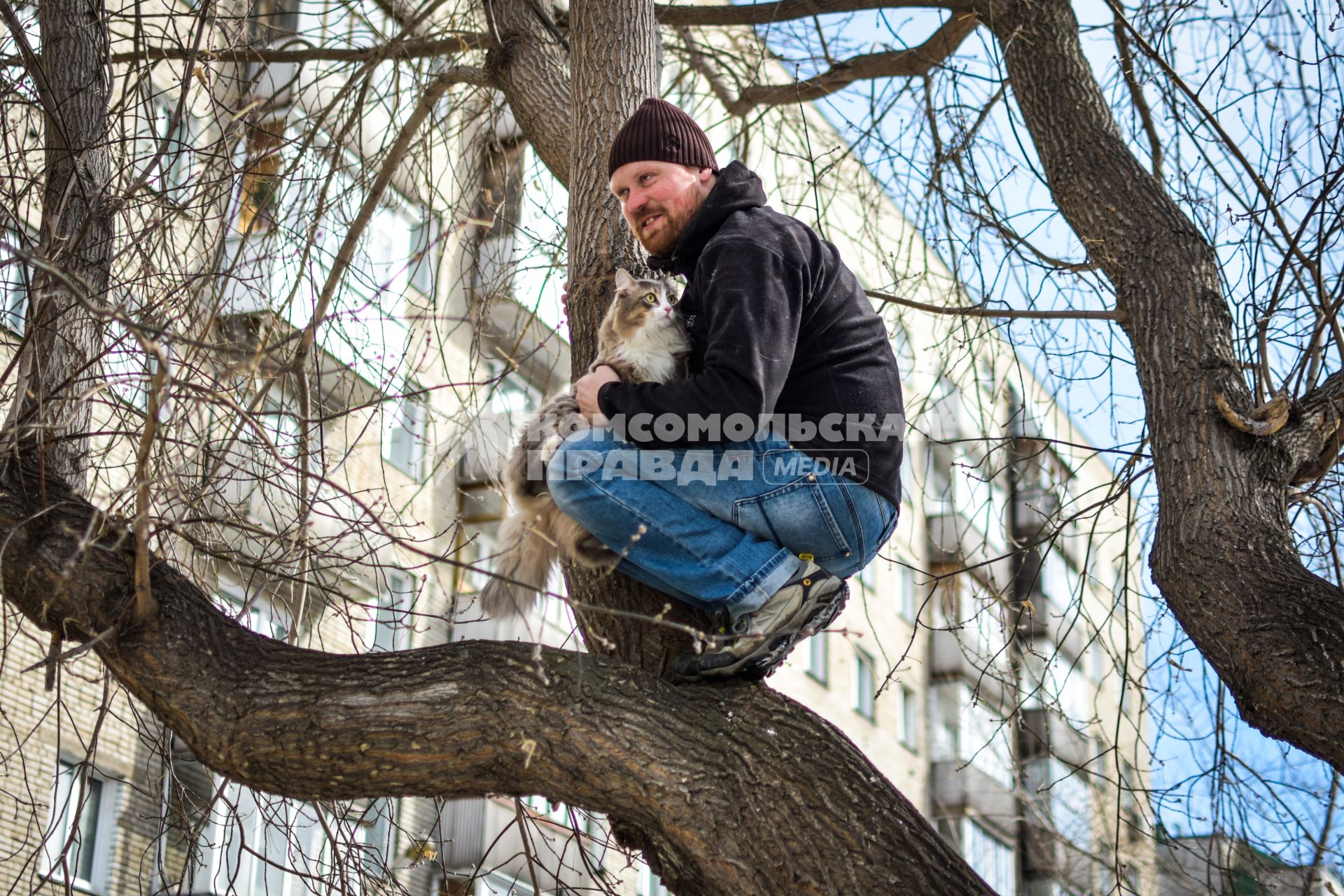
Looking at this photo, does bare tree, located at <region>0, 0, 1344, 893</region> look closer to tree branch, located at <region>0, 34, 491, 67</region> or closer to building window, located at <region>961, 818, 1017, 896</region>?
tree branch, located at <region>0, 34, 491, 67</region>

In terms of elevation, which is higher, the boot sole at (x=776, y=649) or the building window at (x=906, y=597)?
the building window at (x=906, y=597)

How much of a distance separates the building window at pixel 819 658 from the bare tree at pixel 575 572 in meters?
13.4

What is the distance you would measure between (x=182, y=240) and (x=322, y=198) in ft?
17.3

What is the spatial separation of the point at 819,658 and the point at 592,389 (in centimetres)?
1607

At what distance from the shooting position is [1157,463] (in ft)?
14.1

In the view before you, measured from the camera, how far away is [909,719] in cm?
2189

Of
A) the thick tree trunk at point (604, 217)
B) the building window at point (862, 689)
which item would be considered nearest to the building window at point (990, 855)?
the building window at point (862, 689)

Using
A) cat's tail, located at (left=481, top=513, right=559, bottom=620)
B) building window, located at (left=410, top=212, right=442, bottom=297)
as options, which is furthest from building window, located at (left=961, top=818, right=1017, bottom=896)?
cat's tail, located at (left=481, top=513, right=559, bottom=620)

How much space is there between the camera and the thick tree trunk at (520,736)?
9.99 ft

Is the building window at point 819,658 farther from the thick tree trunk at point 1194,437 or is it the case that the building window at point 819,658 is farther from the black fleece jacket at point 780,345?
the black fleece jacket at point 780,345

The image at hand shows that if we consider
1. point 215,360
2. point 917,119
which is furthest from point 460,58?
point 215,360

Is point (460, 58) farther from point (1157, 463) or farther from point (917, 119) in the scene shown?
point (1157, 463)

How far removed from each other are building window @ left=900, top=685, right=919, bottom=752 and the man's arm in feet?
61.0

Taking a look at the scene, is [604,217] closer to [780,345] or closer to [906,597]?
[780,345]
